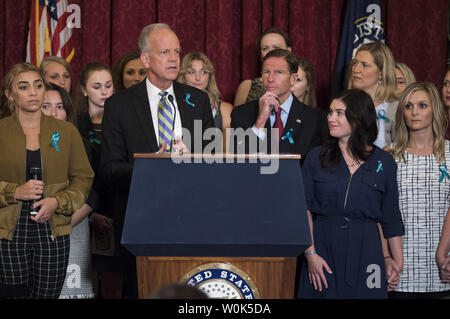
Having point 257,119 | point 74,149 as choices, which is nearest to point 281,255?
point 257,119

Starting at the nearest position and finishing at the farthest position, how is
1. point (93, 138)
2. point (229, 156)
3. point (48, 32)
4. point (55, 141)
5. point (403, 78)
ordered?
point (229, 156) → point (55, 141) → point (93, 138) → point (403, 78) → point (48, 32)

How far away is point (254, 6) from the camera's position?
5.79m

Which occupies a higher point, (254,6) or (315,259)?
(254,6)

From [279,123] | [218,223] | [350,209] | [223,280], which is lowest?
[223,280]

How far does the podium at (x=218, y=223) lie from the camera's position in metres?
1.97

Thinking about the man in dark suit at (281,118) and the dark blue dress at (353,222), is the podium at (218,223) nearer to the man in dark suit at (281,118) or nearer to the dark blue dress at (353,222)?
the dark blue dress at (353,222)

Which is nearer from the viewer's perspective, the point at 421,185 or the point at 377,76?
the point at 421,185

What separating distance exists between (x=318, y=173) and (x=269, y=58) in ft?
3.00

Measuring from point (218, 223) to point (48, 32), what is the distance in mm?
4147

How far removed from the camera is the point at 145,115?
3213mm

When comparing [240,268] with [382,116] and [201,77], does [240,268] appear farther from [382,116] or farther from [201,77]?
[201,77]

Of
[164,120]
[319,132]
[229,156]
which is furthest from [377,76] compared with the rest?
[229,156]

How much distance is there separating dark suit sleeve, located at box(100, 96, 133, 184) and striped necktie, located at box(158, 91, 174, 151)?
20cm

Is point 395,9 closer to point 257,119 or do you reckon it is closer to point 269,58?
point 269,58
